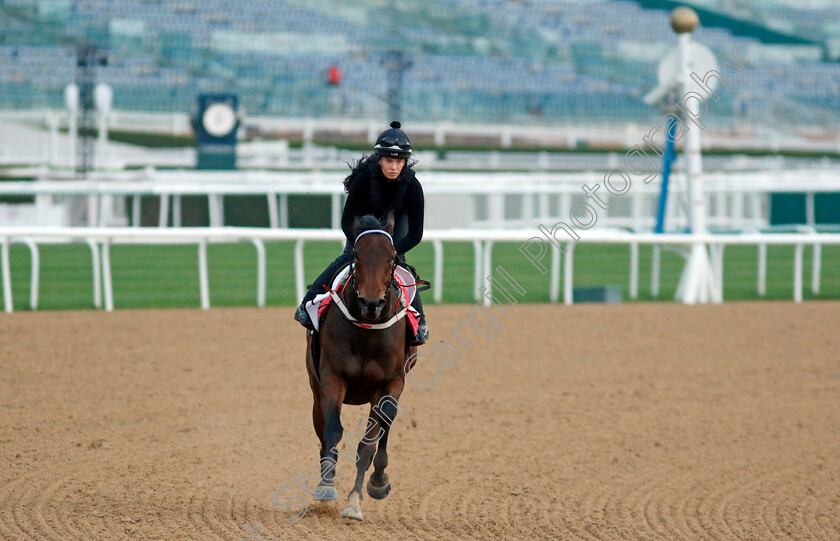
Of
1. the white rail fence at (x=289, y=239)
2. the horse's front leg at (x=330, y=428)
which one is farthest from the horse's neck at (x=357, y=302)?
the white rail fence at (x=289, y=239)

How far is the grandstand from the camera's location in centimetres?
3344

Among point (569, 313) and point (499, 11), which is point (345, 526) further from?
point (499, 11)

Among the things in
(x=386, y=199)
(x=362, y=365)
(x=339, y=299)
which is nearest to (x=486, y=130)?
(x=386, y=199)

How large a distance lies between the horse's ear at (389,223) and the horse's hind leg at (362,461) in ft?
2.86

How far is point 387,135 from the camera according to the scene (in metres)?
5.08

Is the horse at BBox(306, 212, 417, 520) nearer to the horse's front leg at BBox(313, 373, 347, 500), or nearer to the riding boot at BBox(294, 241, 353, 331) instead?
the horse's front leg at BBox(313, 373, 347, 500)

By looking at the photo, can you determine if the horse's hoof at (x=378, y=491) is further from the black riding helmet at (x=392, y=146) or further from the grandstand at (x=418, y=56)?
the grandstand at (x=418, y=56)

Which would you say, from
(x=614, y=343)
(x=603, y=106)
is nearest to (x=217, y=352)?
(x=614, y=343)

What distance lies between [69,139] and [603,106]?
54.8 feet

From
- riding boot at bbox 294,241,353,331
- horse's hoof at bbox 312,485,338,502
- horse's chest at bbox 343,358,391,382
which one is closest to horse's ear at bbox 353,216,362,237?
riding boot at bbox 294,241,353,331

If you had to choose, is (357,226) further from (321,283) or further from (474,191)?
(474,191)

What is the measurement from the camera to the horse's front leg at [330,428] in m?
4.95

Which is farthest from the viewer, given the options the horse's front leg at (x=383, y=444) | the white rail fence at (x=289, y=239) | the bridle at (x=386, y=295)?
the white rail fence at (x=289, y=239)

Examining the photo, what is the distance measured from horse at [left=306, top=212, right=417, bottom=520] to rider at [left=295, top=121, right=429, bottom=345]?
140 mm
